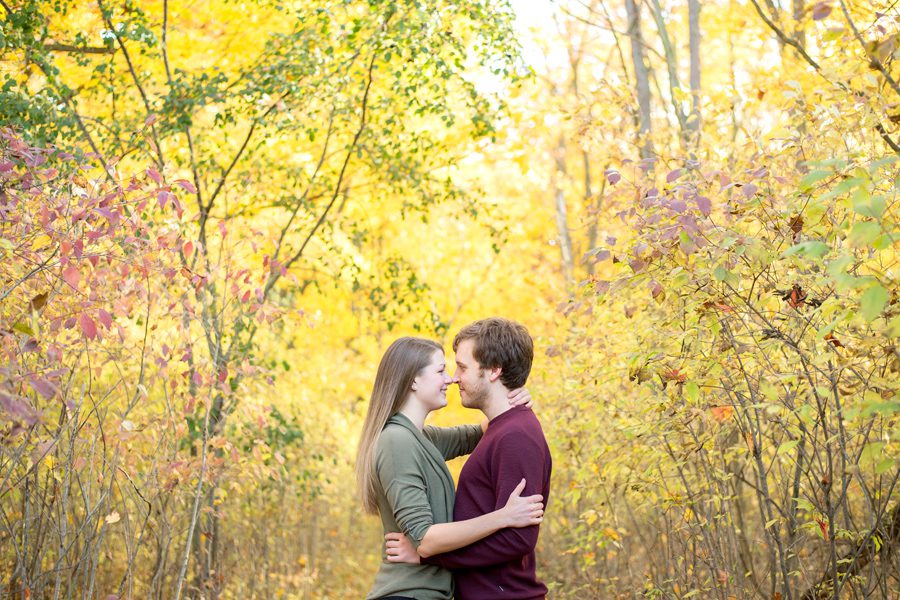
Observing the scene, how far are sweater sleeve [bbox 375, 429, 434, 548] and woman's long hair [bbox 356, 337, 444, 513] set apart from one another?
6 centimetres

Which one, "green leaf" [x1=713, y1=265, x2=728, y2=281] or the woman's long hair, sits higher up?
"green leaf" [x1=713, y1=265, x2=728, y2=281]

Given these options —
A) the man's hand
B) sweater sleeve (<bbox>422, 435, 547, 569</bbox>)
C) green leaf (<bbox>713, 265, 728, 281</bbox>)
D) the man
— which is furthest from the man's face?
green leaf (<bbox>713, 265, 728, 281</bbox>)

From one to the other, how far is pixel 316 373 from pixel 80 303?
780cm

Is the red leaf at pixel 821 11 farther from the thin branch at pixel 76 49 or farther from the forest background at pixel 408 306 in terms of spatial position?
the thin branch at pixel 76 49

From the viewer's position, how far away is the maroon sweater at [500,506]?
280 centimetres

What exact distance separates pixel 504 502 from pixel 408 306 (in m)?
5.06

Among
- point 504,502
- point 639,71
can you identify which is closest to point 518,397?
point 504,502

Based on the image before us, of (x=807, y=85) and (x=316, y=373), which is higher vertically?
(x=807, y=85)

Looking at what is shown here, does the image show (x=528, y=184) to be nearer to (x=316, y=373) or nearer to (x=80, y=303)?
(x=316, y=373)

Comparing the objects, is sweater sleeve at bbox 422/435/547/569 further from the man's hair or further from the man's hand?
the man's hair

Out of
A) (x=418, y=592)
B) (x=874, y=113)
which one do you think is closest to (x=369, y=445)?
(x=418, y=592)

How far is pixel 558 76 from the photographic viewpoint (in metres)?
16.6

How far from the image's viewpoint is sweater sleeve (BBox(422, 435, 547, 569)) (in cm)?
279

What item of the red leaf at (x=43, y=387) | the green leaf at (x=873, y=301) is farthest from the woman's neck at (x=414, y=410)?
the green leaf at (x=873, y=301)
